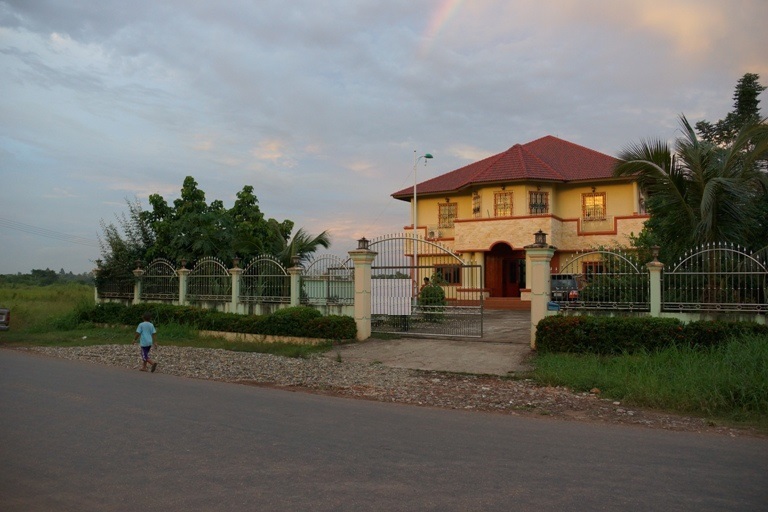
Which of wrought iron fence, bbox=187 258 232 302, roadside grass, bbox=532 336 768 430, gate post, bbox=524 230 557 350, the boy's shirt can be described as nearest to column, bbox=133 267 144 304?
wrought iron fence, bbox=187 258 232 302

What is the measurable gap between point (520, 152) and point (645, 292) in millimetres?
20333

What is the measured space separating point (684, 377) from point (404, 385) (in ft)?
15.1

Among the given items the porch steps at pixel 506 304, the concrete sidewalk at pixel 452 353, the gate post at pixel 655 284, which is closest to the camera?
the concrete sidewalk at pixel 452 353

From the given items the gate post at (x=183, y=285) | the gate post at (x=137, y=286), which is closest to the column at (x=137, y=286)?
the gate post at (x=137, y=286)

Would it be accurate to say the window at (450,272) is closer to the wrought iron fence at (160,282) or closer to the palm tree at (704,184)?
the palm tree at (704,184)

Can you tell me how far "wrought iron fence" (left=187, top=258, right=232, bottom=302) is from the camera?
19.7 m

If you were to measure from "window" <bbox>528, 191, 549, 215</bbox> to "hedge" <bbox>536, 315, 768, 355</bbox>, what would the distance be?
17919mm

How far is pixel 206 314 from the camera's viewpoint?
63.2 feet

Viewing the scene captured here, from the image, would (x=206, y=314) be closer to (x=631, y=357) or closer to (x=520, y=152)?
(x=631, y=357)

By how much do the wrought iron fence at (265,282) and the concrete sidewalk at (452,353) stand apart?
3.35m

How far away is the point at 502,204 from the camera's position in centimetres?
3102

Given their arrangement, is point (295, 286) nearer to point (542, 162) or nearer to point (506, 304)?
point (506, 304)

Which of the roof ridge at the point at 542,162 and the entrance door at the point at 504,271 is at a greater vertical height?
the roof ridge at the point at 542,162

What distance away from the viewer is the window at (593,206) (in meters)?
30.8
